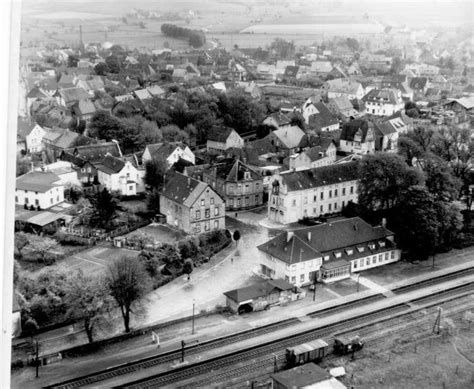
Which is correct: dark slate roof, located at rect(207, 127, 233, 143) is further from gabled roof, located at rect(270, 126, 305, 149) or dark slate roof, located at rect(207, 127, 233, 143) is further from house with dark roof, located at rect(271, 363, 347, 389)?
house with dark roof, located at rect(271, 363, 347, 389)

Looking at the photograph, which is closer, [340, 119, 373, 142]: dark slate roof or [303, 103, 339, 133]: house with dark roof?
[340, 119, 373, 142]: dark slate roof

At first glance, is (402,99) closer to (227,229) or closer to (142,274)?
(227,229)

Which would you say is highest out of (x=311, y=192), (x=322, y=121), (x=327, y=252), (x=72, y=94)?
(x=72, y=94)

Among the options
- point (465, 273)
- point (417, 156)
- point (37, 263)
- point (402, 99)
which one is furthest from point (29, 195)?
point (402, 99)

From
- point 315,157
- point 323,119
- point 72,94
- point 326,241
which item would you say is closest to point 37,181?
point 326,241

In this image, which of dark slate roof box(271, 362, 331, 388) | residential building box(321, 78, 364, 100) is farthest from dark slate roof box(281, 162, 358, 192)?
residential building box(321, 78, 364, 100)

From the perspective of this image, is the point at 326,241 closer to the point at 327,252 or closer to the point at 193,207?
the point at 327,252
